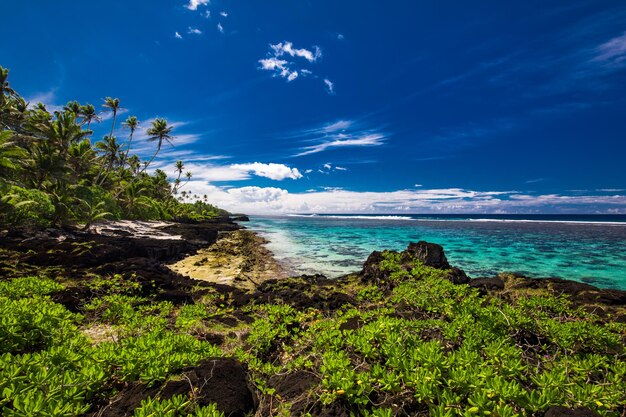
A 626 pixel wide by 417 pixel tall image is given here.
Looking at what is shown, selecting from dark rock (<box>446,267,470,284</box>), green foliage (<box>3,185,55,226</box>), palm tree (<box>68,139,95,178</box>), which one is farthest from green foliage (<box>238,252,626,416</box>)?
palm tree (<box>68,139,95,178</box>)

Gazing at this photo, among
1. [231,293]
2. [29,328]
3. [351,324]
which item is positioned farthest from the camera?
[231,293]

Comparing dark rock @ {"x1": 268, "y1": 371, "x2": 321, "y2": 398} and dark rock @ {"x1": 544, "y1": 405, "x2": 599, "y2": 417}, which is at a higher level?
dark rock @ {"x1": 544, "y1": 405, "x2": 599, "y2": 417}

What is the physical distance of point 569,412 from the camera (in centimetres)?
256

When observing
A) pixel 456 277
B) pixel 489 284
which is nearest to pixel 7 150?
pixel 456 277

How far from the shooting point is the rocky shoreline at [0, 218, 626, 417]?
132 inches

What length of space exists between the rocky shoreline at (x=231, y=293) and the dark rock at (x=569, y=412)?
0.5 inches

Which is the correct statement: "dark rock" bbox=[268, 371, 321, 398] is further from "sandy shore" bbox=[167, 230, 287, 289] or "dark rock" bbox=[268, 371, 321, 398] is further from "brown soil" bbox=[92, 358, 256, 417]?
"sandy shore" bbox=[167, 230, 287, 289]

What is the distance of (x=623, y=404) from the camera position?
9.49 ft

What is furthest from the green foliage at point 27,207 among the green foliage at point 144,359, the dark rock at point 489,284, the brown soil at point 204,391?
the dark rock at point 489,284

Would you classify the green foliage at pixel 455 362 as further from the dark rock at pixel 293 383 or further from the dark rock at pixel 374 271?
the dark rock at pixel 374 271

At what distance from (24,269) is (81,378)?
12.5m

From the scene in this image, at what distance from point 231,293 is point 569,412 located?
11.3 metres

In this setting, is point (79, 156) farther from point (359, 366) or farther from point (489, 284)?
point (489, 284)

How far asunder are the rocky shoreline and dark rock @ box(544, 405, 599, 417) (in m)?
0.01
